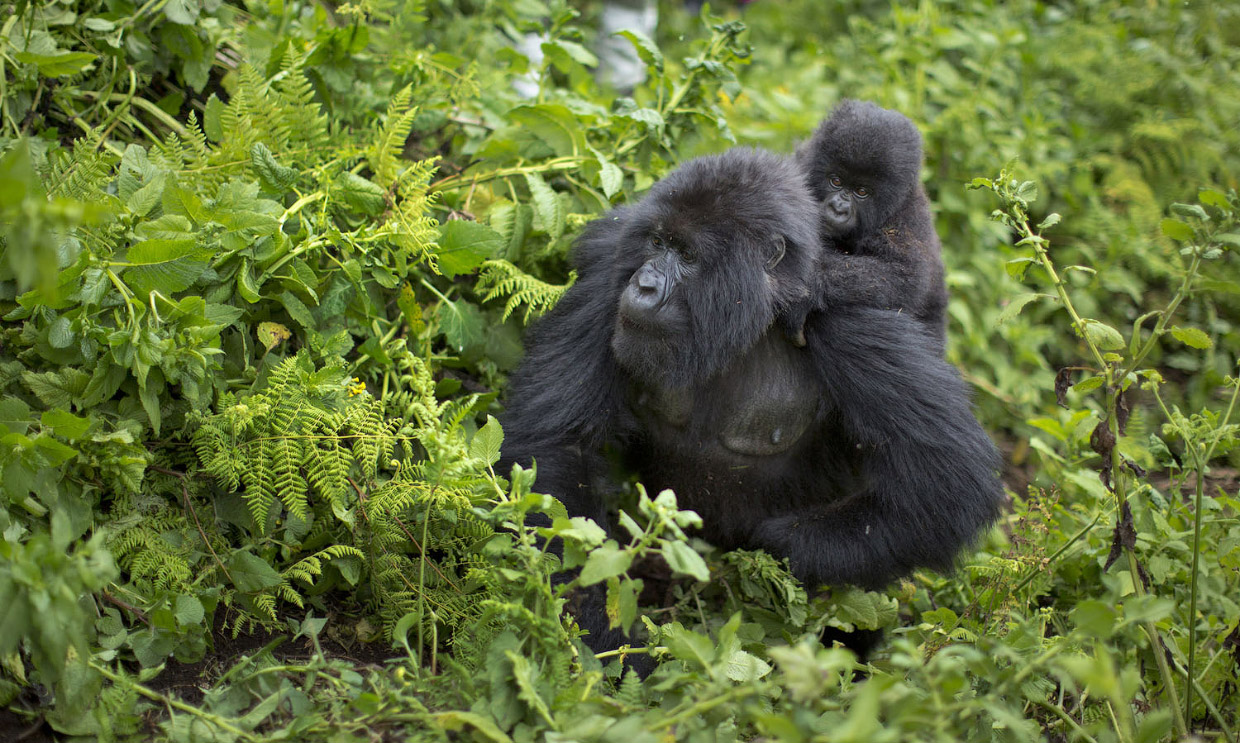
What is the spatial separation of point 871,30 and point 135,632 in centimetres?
564

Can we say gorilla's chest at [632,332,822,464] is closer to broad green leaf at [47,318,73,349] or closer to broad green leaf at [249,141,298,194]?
broad green leaf at [249,141,298,194]

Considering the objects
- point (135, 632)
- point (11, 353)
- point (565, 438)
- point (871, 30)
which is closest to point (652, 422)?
point (565, 438)

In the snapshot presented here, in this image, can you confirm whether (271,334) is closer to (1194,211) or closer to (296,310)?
(296,310)

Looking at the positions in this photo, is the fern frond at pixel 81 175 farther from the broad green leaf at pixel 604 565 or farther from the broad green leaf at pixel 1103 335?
the broad green leaf at pixel 1103 335

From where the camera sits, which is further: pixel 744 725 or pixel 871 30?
pixel 871 30

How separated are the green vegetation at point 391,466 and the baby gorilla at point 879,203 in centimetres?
42

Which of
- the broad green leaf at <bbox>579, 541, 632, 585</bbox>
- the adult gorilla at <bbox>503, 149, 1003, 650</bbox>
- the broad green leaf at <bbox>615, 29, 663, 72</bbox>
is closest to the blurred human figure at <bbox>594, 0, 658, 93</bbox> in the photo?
the broad green leaf at <bbox>615, 29, 663, 72</bbox>

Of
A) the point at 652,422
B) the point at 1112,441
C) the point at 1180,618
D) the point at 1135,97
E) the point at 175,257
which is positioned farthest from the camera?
the point at 1135,97

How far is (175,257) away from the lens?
247cm

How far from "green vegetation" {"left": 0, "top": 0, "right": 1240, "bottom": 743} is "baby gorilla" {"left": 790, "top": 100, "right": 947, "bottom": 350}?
418mm

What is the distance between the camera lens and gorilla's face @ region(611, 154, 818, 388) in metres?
2.88

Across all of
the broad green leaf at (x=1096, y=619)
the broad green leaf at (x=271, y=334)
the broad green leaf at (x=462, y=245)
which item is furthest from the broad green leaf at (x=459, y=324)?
the broad green leaf at (x=1096, y=619)

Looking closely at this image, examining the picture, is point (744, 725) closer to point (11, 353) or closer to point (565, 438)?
point (565, 438)

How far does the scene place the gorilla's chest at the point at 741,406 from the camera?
10.6 ft
